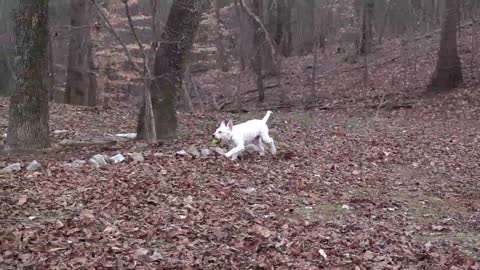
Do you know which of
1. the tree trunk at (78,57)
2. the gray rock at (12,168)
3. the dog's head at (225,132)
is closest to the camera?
the gray rock at (12,168)

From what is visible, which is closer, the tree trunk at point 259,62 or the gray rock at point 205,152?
the gray rock at point 205,152

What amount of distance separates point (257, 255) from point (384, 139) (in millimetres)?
8726

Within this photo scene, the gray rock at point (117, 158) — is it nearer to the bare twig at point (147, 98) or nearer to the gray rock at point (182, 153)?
the gray rock at point (182, 153)

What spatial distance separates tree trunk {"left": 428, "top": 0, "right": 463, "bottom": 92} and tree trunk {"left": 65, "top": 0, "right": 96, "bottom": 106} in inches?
440

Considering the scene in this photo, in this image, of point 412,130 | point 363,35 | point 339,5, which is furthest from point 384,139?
point 339,5

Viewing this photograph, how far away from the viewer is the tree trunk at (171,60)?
11.4m

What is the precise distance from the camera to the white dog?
10.3 metres

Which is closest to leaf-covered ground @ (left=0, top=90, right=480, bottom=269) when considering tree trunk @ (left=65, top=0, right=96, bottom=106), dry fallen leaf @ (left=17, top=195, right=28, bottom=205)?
dry fallen leaf @ (left=17, top=195, right=28, bottom=205)

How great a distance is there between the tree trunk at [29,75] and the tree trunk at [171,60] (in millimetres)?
2115

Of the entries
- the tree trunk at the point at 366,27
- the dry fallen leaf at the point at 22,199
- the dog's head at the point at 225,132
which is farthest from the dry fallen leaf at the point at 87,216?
the tree trunk at the point at 366,27

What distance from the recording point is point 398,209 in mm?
7945

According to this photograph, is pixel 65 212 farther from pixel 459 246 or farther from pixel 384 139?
pixel 384 139

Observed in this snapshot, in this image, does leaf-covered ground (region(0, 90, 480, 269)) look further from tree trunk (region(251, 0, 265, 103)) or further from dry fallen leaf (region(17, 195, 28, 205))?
tree trunk (region(251, 0, 265, 103))

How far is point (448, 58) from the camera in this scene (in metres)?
19.4
